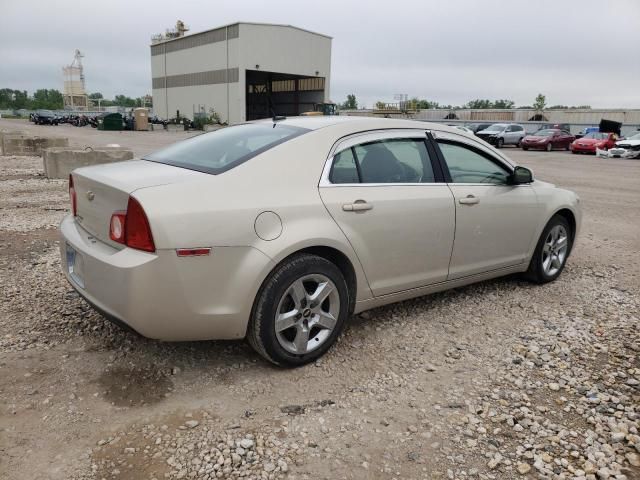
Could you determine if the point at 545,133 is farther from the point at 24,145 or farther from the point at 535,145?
the point at 24,145

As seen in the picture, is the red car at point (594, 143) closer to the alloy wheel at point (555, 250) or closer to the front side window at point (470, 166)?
the alloy wheel at point (555, 250)

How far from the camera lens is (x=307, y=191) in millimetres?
3350

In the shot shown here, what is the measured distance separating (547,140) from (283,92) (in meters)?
39.4

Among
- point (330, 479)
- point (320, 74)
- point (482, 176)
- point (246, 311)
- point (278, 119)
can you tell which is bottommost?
point (330, 479)

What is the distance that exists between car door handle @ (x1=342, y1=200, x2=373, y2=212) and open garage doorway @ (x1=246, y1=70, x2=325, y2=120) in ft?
181

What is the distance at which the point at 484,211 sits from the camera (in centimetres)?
436

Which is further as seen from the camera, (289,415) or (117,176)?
(117,176)

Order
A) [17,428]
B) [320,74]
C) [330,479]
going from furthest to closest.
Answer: [320,74], [17,428], [330,479]

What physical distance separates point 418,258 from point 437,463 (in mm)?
1659

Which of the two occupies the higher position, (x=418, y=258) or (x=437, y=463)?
(x=418, y=258)

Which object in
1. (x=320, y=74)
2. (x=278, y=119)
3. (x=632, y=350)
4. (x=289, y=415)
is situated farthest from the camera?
(x=320, y=74)

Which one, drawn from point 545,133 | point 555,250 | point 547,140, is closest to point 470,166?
point 555,250

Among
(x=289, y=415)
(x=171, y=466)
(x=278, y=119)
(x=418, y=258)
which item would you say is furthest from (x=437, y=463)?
(x=278, y=119)

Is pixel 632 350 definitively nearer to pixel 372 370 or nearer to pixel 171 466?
pixel 372 370
